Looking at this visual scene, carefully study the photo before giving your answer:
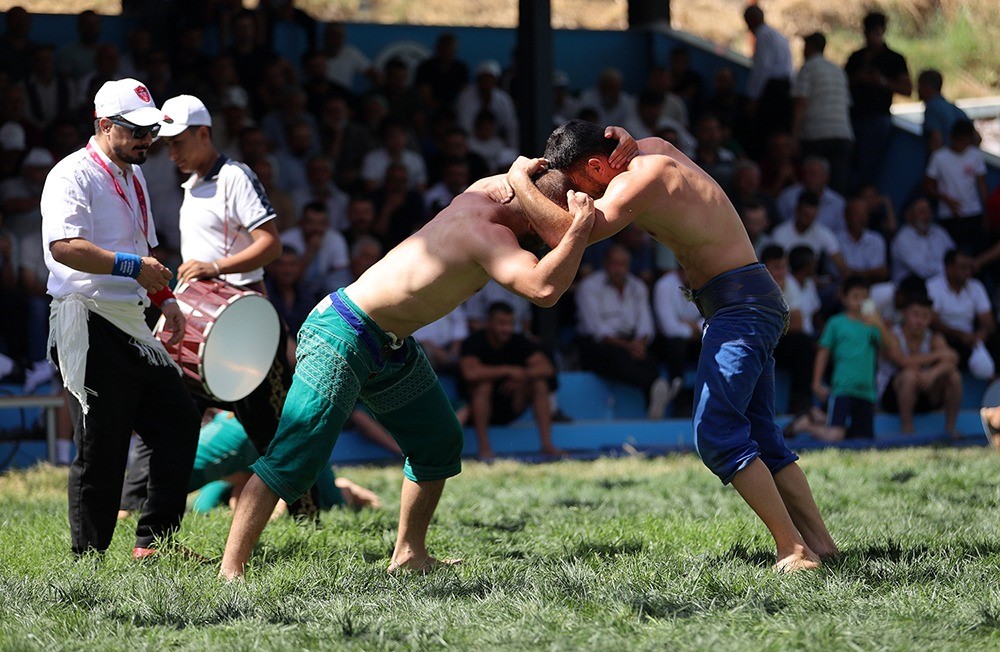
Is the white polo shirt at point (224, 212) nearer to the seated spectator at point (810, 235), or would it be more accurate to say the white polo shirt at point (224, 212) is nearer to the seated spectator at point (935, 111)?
the seated spectator at point (810, 235)

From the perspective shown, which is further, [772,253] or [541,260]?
[772,253]

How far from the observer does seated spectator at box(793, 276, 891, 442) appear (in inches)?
473

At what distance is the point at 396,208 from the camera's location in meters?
12.5

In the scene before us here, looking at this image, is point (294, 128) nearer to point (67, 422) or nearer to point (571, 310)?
point (571, 310)

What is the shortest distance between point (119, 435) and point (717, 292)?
8.16 feet

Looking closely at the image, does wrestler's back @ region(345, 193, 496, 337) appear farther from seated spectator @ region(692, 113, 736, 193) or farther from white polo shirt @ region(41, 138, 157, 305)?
seated spectator @ region(692, 113, 736, 193)

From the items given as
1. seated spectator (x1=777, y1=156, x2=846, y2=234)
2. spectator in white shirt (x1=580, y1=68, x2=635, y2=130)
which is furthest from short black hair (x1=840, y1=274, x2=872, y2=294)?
spectator in white shirt (x1=580, y1=68, x2=635, y2=130)

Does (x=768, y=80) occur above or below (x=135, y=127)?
above

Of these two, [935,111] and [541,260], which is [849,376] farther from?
[541,260]

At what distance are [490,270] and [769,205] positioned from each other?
376 inches

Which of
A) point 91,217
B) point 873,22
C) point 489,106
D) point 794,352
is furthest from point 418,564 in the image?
point 873,22

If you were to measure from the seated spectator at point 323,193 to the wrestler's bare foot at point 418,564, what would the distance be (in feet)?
22.8

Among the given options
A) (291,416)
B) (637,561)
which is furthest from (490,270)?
(637,561)

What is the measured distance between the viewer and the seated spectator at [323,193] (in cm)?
1234
